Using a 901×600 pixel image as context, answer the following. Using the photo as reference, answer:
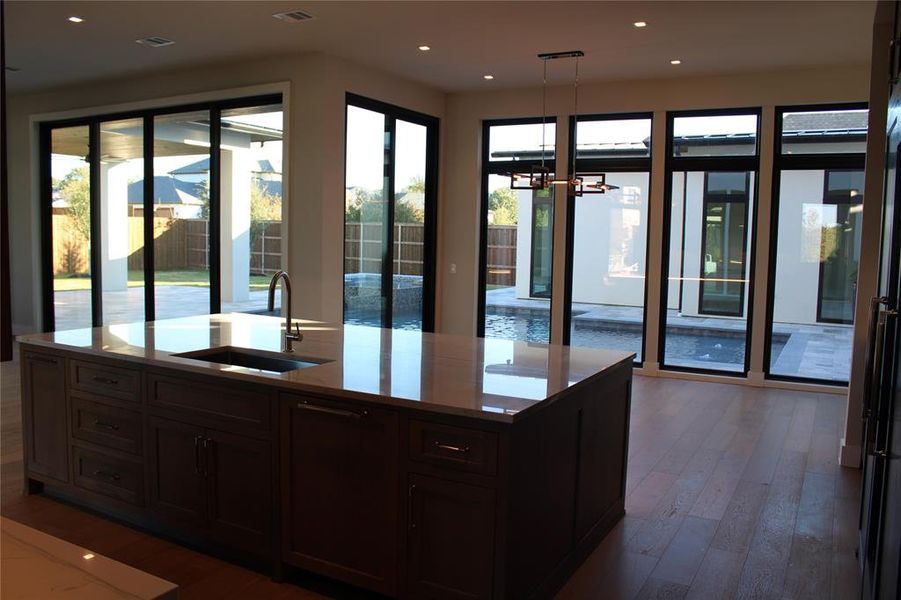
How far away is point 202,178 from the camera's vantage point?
7.66 m

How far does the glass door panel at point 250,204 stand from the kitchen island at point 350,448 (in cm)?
332

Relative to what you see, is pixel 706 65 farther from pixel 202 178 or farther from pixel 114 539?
pixel 114 539

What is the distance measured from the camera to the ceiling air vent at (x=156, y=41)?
631cm

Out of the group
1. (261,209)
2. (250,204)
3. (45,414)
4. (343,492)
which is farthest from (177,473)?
(250,204)

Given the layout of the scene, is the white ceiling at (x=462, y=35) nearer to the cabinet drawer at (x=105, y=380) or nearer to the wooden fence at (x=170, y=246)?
the wooden fence at (x=170, y=246)

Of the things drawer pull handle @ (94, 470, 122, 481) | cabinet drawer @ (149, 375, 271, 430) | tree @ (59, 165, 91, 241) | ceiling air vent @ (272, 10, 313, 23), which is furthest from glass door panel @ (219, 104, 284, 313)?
cabinet drawer @ (149, 375, 271, 430)

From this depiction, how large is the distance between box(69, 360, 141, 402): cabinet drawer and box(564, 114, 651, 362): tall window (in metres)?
5.69

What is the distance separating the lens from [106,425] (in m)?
3.49

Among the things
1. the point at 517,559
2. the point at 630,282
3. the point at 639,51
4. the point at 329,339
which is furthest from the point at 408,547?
the point at 630,282

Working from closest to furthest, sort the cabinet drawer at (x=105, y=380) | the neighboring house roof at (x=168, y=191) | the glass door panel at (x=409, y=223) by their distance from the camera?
the cabinet drawer at (x=105, y=380) → the neighboring house roof at (x=168, y=191) → the glass door panel at (x=409, y=223)

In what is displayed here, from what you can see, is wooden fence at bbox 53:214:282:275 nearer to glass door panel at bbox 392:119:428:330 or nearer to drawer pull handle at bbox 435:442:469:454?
glass door panel at bbox 392:119:428:330

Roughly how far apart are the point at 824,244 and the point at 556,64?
3239mm

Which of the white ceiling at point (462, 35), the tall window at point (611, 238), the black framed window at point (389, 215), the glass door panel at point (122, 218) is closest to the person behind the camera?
the white ceiling at point (462, 35)

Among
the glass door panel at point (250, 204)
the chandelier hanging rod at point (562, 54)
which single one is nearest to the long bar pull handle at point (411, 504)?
the glass door panel at point (250, 204)
